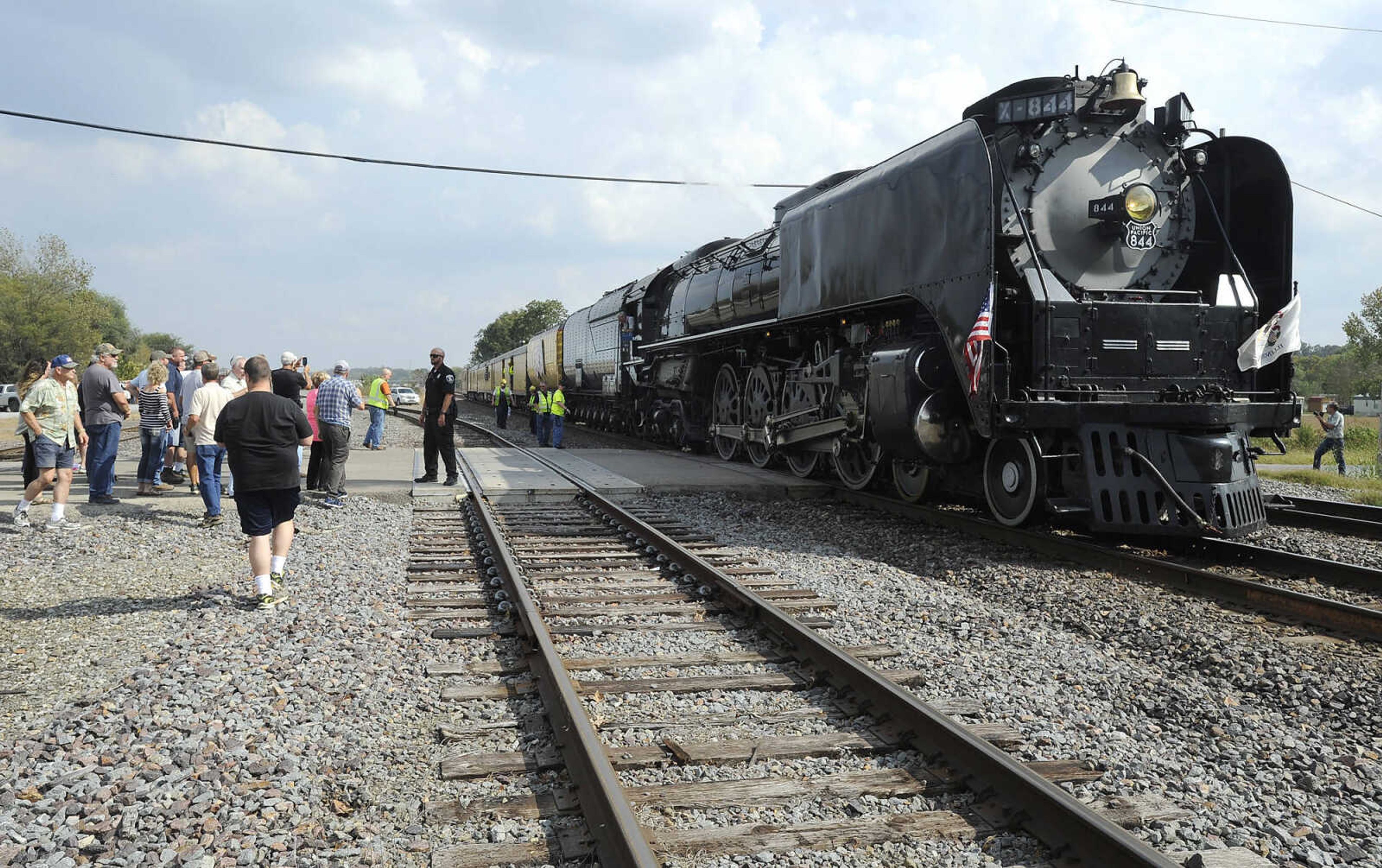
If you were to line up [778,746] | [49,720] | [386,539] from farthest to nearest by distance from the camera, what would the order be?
1. [386,539]
2. [49,720]
3. [778,746]

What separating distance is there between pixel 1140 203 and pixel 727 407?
749 cm

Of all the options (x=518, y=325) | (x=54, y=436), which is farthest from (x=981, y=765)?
(x=518, y=325)

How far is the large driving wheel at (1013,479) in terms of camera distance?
23.5 feet

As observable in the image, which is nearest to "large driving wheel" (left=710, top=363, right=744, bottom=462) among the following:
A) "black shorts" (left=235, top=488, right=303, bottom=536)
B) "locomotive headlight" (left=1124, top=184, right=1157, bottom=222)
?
"locomotive headlight" (left=1124, top=184, right=1157, bottom=222)

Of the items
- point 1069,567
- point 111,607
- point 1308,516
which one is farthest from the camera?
point 1308,516

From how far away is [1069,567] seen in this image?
6504 mm

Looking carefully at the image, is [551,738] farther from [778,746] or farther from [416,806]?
[778,746]

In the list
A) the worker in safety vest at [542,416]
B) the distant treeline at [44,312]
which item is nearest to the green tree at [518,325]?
the distant treeline at [44,312]

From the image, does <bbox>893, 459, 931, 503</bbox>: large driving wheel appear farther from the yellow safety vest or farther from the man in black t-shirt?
the yellow safety vest

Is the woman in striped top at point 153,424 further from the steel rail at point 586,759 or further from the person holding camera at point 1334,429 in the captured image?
the person holding camera at point 1334,429

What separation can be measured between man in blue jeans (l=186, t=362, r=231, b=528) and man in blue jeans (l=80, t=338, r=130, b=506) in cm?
84

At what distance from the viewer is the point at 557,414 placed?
58.2 ft

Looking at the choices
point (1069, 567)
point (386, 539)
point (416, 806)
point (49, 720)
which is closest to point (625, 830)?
point (416, 806)

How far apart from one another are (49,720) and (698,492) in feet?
24.7
